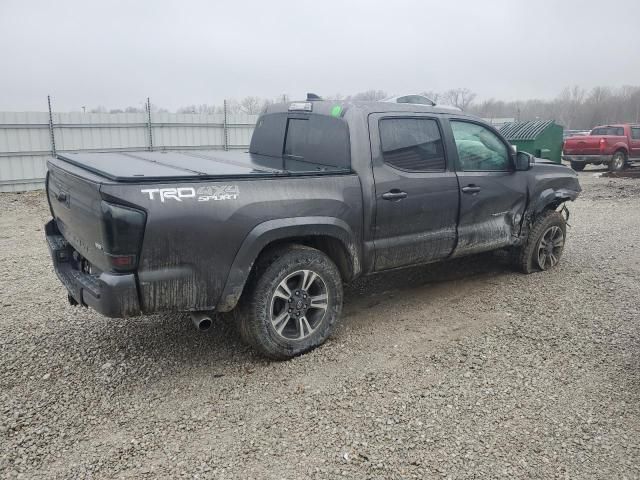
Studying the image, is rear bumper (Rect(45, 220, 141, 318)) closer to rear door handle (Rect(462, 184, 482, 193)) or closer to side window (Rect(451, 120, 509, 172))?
rear door handle (Rect(462, 184, 482, 193))

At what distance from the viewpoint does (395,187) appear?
14.0 ft

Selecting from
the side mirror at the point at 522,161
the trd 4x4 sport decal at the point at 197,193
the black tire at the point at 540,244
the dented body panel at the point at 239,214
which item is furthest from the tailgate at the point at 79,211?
the black tire at the point at 540,244

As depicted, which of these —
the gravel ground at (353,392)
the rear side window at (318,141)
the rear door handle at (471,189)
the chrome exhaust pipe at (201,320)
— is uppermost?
the rear side window at (318,141)

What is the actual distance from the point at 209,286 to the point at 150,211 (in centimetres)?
62

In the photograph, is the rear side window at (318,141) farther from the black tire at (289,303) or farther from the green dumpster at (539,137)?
the green dumpster at (539,137)

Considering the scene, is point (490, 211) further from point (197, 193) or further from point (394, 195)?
point (197, 193)

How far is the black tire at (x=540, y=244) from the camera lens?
576 cm

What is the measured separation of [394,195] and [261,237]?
4.14 ft

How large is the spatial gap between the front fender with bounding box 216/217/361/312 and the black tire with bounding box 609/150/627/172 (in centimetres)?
1777

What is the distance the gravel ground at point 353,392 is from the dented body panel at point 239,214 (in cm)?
58

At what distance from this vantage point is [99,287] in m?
3.19

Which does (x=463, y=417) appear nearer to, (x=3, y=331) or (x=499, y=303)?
(x=499, y=303)

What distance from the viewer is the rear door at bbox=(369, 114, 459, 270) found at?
13.9 feet

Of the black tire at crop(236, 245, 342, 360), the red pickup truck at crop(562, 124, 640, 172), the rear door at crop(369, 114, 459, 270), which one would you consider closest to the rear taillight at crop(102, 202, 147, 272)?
the black tire at crop(236, 245, 342, 360)
